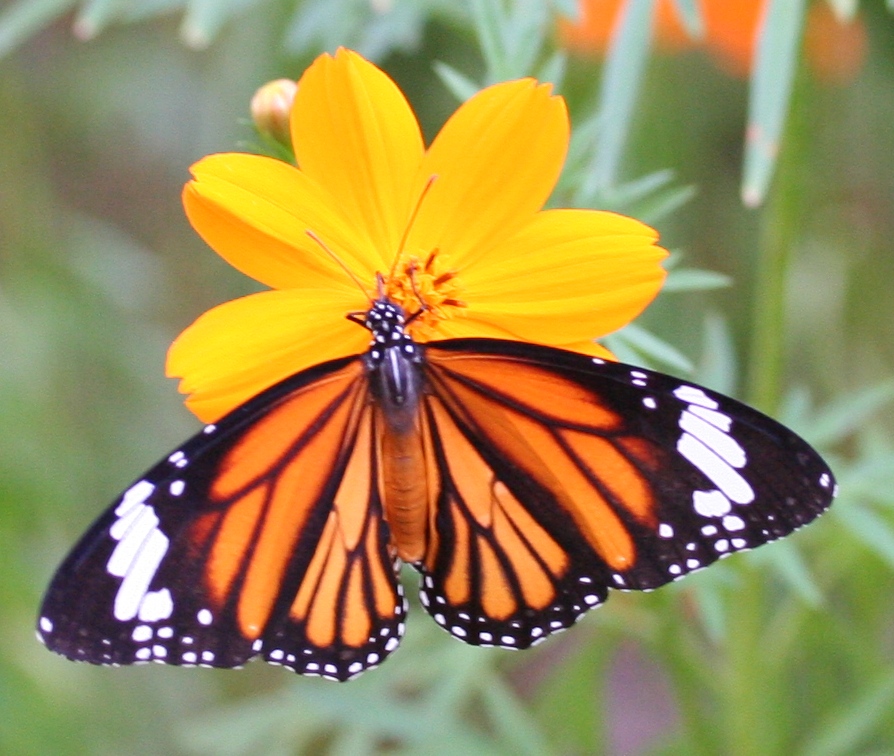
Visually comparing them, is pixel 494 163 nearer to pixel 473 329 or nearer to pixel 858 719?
pixel 473 329

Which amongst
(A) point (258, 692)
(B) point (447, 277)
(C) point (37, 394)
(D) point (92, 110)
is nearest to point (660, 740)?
(A) point (258, 692)

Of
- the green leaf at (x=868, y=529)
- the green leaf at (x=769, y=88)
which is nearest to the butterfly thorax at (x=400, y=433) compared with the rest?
the green leaf at (x=769, y=88)

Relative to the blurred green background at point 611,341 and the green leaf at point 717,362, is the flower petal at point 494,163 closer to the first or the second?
the blurred green background at point 611,341

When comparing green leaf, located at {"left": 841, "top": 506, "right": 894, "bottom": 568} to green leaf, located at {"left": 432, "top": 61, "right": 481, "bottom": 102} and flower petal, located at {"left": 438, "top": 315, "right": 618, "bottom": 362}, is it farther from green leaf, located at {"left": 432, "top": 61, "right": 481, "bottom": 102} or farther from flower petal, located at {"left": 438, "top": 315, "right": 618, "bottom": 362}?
green leaf, located at {"left": 432, "top": 61, "right": 481, "bottom": 102}

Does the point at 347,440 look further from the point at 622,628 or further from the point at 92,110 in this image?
the point at 92,110

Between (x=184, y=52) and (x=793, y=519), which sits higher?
(x=184, y=52)

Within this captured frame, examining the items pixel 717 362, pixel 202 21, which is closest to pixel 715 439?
pixel 717 362
